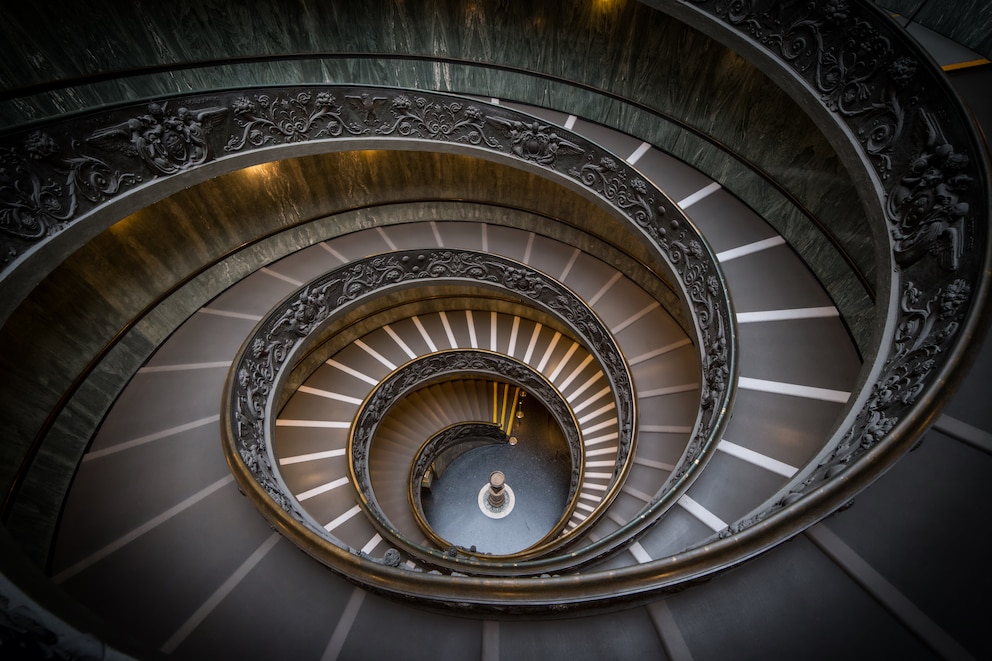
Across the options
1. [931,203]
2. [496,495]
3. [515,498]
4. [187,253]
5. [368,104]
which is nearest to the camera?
[931,203]

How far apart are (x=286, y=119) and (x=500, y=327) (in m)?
6.08

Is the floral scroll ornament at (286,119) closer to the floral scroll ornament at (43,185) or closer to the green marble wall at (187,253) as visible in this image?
the green marble wall at (187,253)

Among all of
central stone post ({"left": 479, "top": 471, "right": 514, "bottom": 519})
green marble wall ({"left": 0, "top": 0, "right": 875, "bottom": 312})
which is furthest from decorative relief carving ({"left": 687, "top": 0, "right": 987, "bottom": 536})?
central stone post ({"left": 479, "top": 471, "right": 514, "bottom": 519})

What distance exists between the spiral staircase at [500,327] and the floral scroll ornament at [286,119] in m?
0.04

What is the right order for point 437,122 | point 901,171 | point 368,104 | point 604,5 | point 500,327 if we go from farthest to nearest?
point 500,327 < point 437,122 < point 368,104 < point 604,5 < point 901,171

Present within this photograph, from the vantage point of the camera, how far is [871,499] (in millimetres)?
2203

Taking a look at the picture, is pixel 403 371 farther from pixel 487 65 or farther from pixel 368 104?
pixel 487 65

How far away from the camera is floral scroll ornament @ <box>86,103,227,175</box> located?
4.66m

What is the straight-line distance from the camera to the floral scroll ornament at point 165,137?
183 inches

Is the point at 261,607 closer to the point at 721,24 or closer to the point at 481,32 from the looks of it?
the point at 721,24

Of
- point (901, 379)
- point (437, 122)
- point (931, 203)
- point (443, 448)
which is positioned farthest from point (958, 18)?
point (443, 448)

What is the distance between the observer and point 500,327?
10.2 metres

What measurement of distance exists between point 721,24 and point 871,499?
4993 millimetres

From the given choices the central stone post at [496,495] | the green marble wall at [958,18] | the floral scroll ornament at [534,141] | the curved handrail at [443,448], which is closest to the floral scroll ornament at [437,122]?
the floral scroll ornament at [534,141]
